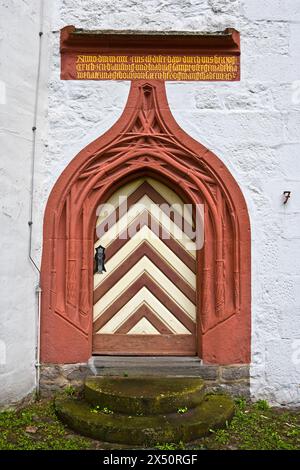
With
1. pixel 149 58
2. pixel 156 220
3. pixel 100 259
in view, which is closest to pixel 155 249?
pixel 156 220

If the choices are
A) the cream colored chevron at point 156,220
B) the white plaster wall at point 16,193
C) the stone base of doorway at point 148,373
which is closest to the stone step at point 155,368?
the stone base of doorway at point 148,373

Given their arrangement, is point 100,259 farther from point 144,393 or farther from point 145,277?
point 144,393

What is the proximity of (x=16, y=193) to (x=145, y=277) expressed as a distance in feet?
5.06

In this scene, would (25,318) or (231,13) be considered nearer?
(25,318)

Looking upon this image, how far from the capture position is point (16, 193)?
426cm

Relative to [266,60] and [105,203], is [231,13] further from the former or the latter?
[105,203]

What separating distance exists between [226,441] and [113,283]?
6.16ft

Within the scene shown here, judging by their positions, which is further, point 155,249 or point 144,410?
point 155,249

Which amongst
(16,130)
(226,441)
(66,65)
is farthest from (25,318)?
(66,65)

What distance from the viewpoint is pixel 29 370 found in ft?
14.1

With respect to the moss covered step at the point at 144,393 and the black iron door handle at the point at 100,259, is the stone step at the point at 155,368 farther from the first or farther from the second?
the black iron door handle at the point at 100,259

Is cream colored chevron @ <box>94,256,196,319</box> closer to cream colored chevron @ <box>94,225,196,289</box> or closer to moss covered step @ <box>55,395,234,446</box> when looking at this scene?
cream colored chevron @ <box>94,225,196,289</box>

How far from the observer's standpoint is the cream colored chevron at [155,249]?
A: 185 inches

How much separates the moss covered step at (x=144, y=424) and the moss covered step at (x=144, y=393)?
0.21 ft
